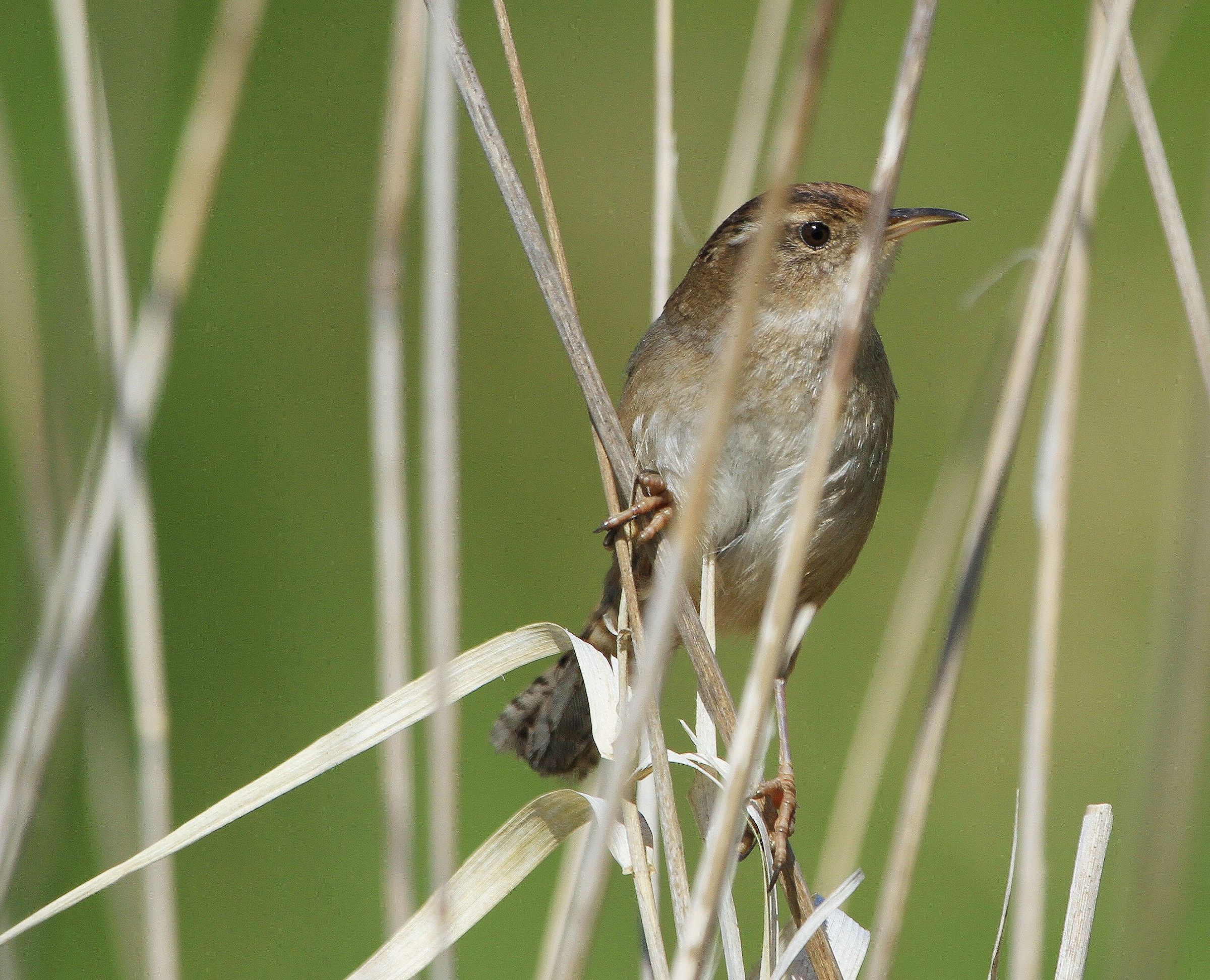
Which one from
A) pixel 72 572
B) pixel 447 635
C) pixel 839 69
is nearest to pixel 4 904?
pixel 72 572

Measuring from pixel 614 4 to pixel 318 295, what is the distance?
5.95 feet

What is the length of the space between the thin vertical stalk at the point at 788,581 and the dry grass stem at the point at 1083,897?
0.48m

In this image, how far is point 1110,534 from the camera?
4.58m

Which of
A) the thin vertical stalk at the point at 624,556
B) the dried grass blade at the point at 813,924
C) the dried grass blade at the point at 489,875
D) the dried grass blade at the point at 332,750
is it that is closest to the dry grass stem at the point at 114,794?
the dried grass blade at the point at 332,750

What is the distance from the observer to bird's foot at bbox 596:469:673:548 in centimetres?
194

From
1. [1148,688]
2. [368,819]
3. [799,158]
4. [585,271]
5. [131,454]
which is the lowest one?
[368,819]

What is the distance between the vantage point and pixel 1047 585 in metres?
1.67

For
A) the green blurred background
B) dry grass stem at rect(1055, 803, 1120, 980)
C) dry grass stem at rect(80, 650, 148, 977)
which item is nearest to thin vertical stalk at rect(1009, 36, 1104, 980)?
dry grass stem at rect(1055, 803, 1120, 980)

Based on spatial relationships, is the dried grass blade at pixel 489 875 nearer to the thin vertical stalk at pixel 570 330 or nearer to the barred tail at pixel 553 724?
the thin vertical stalk at pixel 570 330

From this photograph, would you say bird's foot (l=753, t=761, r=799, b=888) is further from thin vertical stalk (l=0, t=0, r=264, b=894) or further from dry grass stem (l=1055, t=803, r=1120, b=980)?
thin vertical stalk (l=0, t=0, r=264, b=894)

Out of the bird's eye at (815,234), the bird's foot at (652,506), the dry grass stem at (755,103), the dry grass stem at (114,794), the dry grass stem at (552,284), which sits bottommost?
the dry grass stem at (114,794)

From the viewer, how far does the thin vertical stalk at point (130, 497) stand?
161 cm

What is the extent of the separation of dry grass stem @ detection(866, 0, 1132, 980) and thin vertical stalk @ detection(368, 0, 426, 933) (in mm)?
551

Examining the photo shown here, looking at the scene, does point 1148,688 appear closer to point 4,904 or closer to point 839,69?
point 4,904
